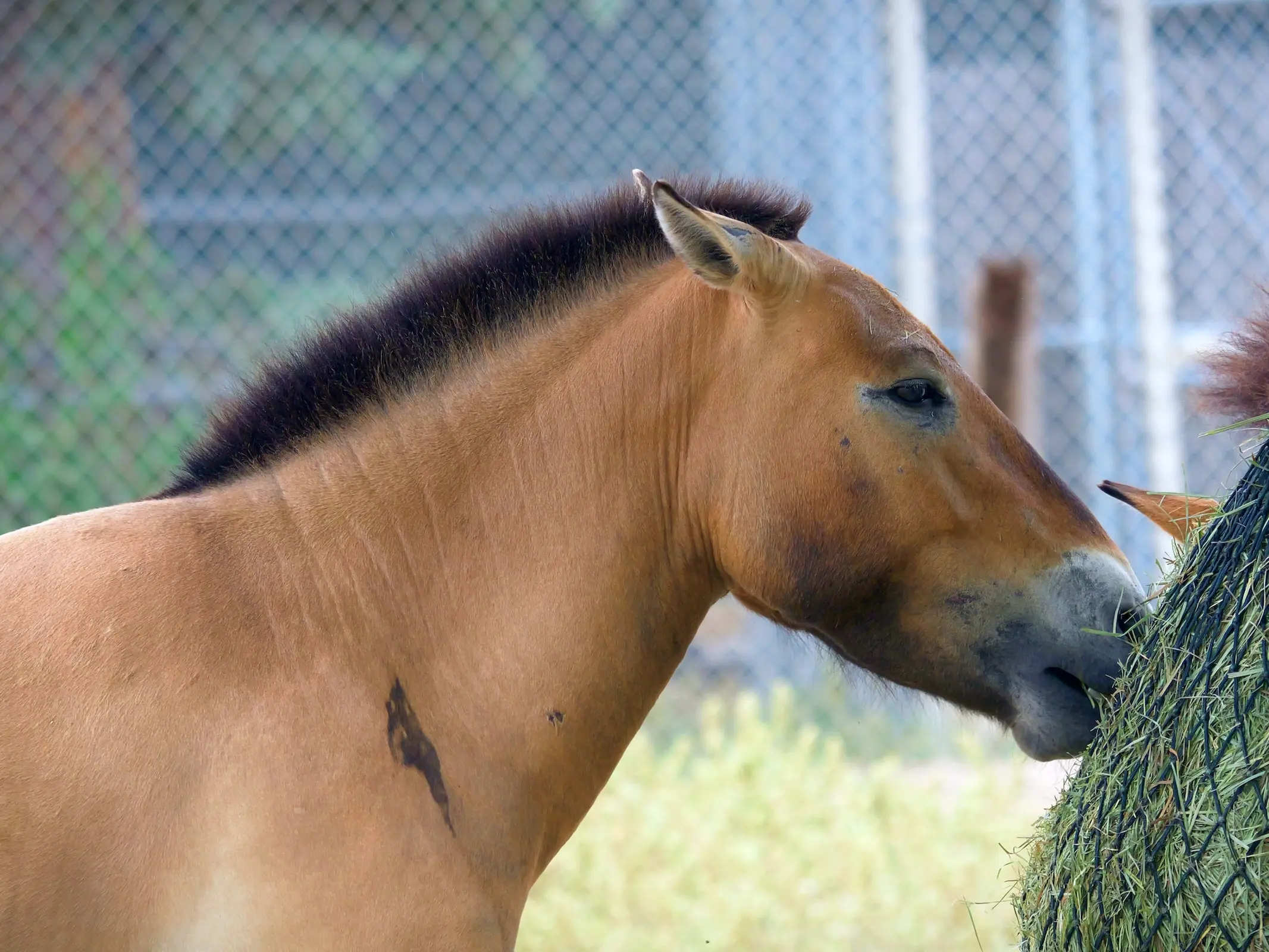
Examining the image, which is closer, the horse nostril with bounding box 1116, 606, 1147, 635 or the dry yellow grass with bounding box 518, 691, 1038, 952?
the horse nostril with bounding box 1116, 606, 1147, 635

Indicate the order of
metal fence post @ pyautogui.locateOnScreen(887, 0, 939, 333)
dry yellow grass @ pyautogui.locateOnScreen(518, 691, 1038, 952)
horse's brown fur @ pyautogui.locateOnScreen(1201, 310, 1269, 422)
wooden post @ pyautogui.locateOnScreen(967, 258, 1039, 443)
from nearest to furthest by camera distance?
1. horse's brown fur @ pyautogui.locateOnScreen(1201, 310, 1269, 422)
2. dry yellow grass @ pyautogui.locateOnScreen(518, 691, 1038, 952)
3. metal fence post @ pyautogui.locateOnScreen(887, 0, 939, 333)
4. wooden post @ pyautogui.locateOnScreen(967, 258, 1039, 443)

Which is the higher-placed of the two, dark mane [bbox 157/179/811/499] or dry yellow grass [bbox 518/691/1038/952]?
dark mane [bbox 157/179/811/499]

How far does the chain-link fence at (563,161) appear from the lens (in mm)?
Result: 5691

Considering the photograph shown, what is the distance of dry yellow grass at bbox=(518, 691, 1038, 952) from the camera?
4.16 metres

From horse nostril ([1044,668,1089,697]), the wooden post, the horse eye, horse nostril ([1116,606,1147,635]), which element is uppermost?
the horse eye

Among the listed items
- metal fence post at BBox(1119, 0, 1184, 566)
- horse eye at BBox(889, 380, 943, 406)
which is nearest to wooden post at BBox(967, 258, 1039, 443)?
metal fence post at BBox(1119, 0, 1184, 566)

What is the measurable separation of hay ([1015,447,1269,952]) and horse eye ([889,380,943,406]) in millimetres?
507

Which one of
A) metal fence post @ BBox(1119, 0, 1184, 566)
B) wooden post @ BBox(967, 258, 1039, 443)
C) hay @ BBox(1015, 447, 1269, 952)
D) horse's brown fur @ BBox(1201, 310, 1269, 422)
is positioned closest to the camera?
hay @ BBox(1015, 447, 1269, 952)

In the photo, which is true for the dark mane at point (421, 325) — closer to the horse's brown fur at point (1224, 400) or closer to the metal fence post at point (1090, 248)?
the horse's brown fur at point (1224, 400)

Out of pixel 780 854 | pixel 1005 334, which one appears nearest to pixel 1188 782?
pixel 780 854

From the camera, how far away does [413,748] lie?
1937 millimetres

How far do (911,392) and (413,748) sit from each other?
3.44ft

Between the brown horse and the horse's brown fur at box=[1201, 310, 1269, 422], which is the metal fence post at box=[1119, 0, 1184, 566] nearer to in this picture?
the horse's brown fur at box=[1201, 310, 1269, 422]

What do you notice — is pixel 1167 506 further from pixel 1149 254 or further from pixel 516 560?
pixel 1149 254
